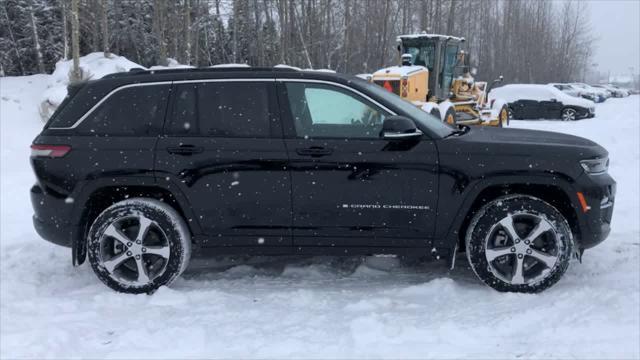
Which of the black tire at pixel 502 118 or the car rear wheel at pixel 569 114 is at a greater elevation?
the black tire at pixel 502 118

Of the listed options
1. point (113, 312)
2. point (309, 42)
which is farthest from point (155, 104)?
A: point (309, 42)

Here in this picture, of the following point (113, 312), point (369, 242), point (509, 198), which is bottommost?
point (113, 312)

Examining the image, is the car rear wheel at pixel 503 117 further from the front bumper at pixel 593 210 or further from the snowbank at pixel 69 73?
the front bumper at pixel 593 210

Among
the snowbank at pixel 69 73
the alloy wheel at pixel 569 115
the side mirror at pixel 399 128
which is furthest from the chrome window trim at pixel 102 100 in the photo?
the alloy wheel at pixel 569 115

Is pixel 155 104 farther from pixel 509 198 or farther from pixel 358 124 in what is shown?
pixel 509 198

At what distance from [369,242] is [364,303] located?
0.50m

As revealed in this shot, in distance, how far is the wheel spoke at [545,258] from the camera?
167 inches

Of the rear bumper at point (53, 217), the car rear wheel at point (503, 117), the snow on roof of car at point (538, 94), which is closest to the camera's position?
the rear bumper at point (53, 217)

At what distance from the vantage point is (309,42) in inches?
1148

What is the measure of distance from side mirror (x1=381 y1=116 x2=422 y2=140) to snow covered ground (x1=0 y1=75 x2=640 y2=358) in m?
1.27

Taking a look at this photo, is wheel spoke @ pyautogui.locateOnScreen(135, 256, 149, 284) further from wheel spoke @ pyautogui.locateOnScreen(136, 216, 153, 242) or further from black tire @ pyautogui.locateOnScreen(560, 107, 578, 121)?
black tire @ pyautogui.locateOnScreen(560, 107, 578, 121)

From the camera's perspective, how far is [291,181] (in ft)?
14.4

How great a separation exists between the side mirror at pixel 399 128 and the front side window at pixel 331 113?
0.17m

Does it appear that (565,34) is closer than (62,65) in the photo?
No
